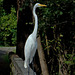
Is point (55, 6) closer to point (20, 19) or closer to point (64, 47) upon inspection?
point (64, 47)

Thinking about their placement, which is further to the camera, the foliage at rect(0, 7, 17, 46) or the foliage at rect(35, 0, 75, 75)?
the foliage at rect(0, 7, 17, 46)

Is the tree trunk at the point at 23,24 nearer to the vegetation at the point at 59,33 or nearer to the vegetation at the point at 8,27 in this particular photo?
the vegetation at the point at 59,33

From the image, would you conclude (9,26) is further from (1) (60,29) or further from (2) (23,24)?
(1) (60,29)

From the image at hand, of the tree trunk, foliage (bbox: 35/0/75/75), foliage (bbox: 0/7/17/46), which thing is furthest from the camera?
foliage (bbox: 0/7/17/46)

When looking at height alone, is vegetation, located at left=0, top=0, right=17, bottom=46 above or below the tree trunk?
below

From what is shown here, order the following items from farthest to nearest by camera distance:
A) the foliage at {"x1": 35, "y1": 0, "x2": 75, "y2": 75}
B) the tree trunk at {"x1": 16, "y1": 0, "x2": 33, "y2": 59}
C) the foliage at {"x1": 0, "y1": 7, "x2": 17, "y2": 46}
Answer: the foliage at {"x1": 0, "y1": 7, "x2": 17, "y2": 46}
the tree trunk at {"x1": 16, "y1": 0, "x2": 33, "y2": 59}
the foliage at {"x1": 35, "y1": 0, "x2": 75, "y2": 75}

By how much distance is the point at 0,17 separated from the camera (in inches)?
704

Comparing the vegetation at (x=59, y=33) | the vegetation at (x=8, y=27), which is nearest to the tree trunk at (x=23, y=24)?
the vegetation at (x=59, y=33)

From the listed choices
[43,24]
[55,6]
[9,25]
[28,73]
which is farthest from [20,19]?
[9,25]

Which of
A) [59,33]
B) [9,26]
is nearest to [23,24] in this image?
[59,33]

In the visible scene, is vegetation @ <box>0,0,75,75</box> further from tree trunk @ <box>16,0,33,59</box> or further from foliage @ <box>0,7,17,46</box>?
foliage @ <box>0,7,17,46</box>

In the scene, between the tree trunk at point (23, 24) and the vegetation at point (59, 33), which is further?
the tree trunk at point (23, 24)

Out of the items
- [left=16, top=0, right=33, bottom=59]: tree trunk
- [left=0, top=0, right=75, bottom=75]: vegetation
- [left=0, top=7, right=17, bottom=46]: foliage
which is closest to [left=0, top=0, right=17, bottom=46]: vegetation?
[left=0, top=7, right=17, bottom=46]: foliage

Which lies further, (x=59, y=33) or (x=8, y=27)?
(x=8, y=27)
